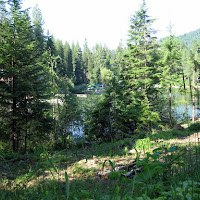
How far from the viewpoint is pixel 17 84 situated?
11.1m

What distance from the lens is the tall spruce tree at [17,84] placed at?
10828mm

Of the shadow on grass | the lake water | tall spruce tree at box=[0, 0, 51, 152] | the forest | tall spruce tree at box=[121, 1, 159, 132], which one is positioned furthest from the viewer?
tall spruce tree at box=[121, 1, 159, 132]

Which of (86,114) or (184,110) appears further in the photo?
(86,114)

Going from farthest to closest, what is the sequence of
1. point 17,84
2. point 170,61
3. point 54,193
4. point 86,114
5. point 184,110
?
point 170,61 < point 86,114 < point 184,110 < point 17,84 < point 54,193

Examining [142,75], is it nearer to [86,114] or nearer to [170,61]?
[170,61]

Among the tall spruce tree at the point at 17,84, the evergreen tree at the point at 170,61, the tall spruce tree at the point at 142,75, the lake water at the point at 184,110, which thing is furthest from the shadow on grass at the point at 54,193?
the evergreen tree at the point at 170,61

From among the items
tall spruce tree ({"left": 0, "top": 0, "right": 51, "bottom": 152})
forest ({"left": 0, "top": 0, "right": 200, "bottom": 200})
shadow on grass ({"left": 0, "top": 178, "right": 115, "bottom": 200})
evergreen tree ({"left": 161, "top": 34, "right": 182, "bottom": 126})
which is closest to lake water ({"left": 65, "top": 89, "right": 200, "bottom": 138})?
forest ({"left": 0, "top": 0, "right": 200, "bottom": 200})

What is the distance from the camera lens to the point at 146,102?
18.7 meters

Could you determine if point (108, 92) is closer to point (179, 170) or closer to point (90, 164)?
point (90, 164)

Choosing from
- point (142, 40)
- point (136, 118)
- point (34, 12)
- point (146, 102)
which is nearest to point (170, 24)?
point (142, 40)

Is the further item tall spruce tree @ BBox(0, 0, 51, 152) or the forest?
tall spruce tree @ BBox(0, 0, 51, 152)

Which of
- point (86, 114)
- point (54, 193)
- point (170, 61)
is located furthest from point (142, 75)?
point (54, 193)

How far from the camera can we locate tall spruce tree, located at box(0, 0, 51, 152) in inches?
426

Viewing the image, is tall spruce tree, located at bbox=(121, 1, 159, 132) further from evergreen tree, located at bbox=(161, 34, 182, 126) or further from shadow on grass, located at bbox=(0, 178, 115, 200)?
shadow on grass, located at bbox=(0, 178, 115, 200)
